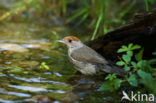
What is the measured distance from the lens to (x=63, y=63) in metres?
5.42

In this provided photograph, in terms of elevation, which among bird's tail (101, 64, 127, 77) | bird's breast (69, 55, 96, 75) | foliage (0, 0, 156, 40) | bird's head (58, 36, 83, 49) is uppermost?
foliage (0, 0, 156, 40)

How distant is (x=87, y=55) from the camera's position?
194 inches

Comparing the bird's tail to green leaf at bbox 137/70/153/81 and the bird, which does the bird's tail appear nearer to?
the bird

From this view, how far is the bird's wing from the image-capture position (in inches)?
186

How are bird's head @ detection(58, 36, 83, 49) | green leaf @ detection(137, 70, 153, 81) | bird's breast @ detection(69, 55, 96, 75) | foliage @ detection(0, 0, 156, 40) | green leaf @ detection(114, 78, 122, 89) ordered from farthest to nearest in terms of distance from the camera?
foliage @ detection(0, 0, 156, 40)
bird's head @ detection(58, 36, 83, 49)
bird's breast @ detection(69, 55, 96, 75)
green leaf @ detection(114, 78, 122, 89)
green leaf @ detection(137, 70, 153, 81)

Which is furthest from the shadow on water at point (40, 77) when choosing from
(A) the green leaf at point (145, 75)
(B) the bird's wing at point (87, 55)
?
(A) the green leaf at point (145, 75)

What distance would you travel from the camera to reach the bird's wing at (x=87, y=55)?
15.5 feet

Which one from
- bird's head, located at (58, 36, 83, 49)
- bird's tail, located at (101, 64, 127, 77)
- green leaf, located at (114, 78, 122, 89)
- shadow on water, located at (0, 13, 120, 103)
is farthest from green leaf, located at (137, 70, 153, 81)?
bird's head, located at (58, 36, 83, 49)

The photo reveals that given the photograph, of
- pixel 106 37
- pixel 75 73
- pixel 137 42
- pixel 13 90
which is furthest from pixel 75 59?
pixel 13 90

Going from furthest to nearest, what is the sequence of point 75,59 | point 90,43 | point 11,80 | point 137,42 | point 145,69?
point 90,43
point 75,59
point 137,42
point 11,80
point 145,69

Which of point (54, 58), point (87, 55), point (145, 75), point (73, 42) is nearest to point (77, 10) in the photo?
point (54, 58)

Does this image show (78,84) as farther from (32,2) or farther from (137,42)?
(32,2)

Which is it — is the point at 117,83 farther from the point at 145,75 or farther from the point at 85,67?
the point at 85,67

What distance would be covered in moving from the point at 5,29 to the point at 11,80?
4159 millimetres
